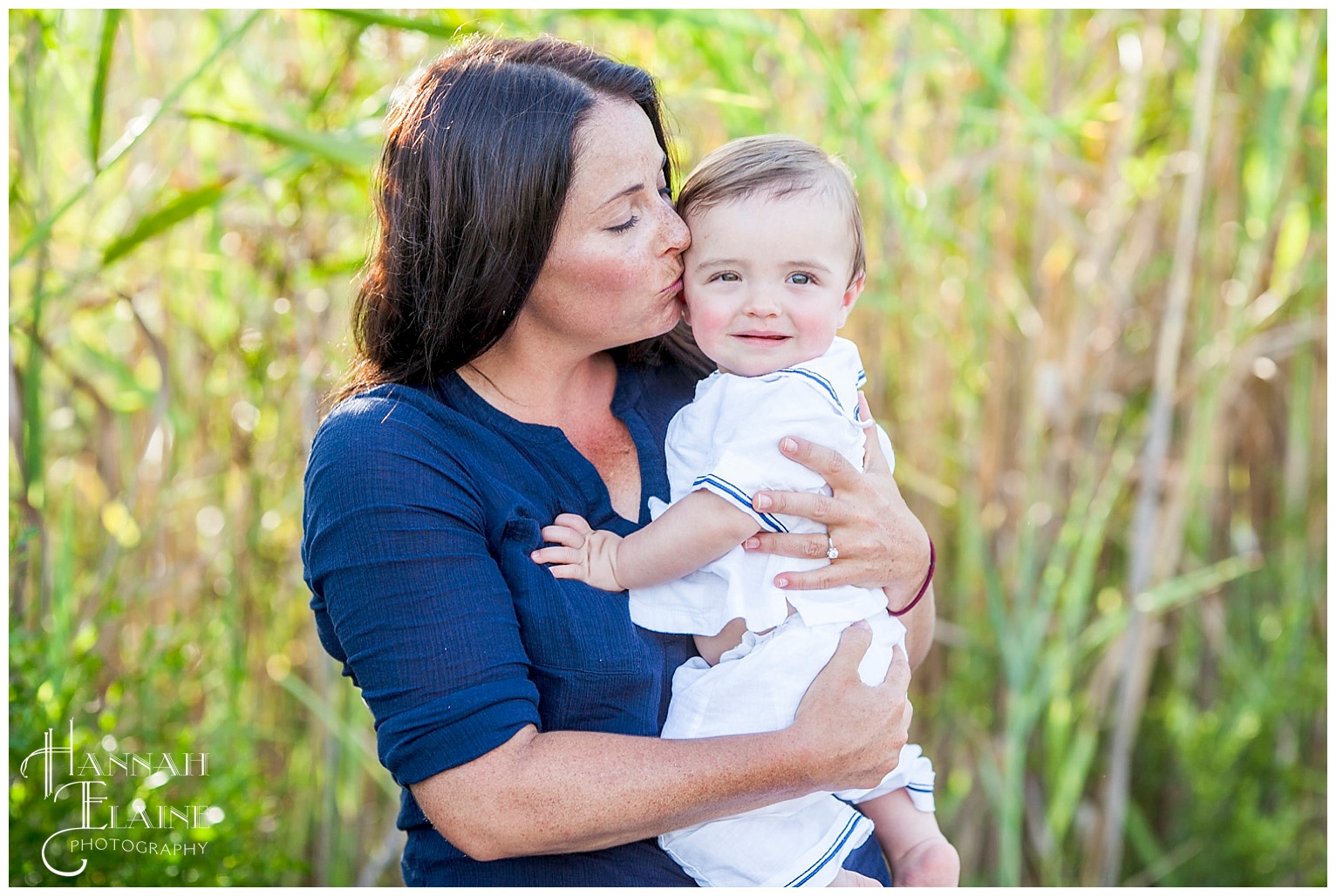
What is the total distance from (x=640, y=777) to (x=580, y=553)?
0.71 ft

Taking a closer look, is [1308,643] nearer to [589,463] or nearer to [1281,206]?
[1281,206]

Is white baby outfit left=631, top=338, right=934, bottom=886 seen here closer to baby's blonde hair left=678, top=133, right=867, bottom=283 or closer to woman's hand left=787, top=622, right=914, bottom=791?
woman's hand left=787, top=622, right=914, bottom=791

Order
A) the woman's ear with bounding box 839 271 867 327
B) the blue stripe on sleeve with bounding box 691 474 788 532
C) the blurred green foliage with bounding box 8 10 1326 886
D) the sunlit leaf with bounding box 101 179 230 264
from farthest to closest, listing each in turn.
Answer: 1. the blurred green foliage with bounding box 8 10 1326 886
2. the sunlit leaf with bounding box 101 179 230 264
3. the woman's ear with bounding box 839 271 867 327
4. the blue stripe on sleeve with bounding box 691 474 788 532

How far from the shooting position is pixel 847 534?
115 centimetres

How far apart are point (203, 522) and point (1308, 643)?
2.16 meters

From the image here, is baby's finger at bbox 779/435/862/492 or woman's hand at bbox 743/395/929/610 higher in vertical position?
baby's finger at bbox 779/435/862/492

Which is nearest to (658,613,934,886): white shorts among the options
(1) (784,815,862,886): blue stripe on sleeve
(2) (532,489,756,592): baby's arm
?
(1) (784,815,862,886): blue stripe on sleeve

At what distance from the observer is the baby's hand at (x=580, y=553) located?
108 centimetres

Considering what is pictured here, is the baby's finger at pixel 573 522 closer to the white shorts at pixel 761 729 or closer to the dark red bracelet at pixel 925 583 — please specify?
the white shorts at pixel 761 729

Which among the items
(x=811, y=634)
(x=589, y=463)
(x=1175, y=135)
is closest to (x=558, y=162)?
(x=589, y=463)

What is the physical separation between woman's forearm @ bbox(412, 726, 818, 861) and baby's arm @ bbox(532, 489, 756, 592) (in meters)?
0.15

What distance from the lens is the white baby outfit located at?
1104 millimetres

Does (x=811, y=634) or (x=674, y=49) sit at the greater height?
(x=674, y=49)

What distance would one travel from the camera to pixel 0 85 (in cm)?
173
